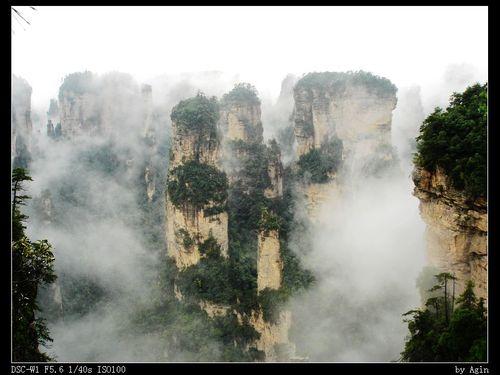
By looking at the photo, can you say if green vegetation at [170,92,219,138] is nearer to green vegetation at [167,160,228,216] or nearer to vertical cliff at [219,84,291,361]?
green vegetation at [167,160,228,216]

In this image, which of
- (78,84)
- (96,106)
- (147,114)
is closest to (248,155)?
(147,114)

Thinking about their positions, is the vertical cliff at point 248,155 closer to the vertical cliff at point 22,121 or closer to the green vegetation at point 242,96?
the green vegetation at point 242,96

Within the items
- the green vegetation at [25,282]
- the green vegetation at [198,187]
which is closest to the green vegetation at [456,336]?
the green vegetation at [25,282]

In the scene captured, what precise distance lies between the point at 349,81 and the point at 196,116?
1545cm

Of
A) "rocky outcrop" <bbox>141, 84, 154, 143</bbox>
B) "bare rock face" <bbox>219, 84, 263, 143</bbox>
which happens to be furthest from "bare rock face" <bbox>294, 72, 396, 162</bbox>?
"rocky outcrop" <bbox>141, 84, 154, 143</bbox>

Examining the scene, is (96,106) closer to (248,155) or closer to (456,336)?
(248,155)

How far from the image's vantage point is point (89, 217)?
42594 millimetres

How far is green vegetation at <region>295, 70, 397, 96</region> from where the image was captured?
36188 mm

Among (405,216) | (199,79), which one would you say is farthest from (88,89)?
(405,216)

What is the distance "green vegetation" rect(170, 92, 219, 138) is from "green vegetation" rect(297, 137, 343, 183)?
10.1 m

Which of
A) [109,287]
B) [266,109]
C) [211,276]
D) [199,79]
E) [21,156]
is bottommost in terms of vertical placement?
[109,287]

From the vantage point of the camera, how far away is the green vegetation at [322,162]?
113 feet

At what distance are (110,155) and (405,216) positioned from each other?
120 feet
